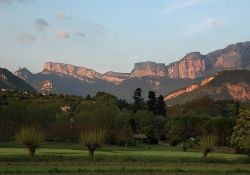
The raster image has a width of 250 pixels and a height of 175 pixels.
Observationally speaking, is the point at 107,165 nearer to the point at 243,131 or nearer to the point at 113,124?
the point at 243,131

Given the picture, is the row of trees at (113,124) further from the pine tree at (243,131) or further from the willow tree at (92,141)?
the willow tree at (92,141)

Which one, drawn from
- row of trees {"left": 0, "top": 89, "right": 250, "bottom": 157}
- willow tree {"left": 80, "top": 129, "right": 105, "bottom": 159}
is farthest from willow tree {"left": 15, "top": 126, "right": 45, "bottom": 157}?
row of trees {"left": 0, "top": 89, "right": 250, "bottom": 157}

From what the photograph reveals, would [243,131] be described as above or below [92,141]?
above

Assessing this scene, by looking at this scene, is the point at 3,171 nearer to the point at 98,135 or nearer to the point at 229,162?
the point at 98,135

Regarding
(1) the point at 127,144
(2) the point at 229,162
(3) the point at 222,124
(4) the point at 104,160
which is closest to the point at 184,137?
(3) the point at 222,124

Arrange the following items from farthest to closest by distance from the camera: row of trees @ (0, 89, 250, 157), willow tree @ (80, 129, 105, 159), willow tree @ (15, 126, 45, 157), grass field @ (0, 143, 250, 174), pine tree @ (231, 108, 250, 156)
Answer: row of trees @ (0, 89, 250, 157) < pine tree @ (231, 108, 250, 156) < willow tree @ (80, 129, 105, 159) < willow tree @ (15, 126, 45, 157) < grass field @ (0, 143, 250, 174)

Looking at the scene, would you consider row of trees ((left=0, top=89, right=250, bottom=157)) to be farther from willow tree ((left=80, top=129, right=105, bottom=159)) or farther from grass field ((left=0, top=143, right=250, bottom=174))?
willow tree ((left=80, top=129, right=105, bottom=159))

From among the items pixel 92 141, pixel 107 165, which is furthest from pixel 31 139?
pixel 107 165

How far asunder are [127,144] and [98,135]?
58072 millimetres

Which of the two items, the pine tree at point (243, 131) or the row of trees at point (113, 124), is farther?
the row of trees at point (113, 124)

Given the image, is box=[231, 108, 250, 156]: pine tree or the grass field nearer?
the grass field

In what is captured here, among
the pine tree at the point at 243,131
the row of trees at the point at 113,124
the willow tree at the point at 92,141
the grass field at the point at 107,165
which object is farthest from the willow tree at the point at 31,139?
the row of trees at the point at 113,124

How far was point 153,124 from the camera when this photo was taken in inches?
6964

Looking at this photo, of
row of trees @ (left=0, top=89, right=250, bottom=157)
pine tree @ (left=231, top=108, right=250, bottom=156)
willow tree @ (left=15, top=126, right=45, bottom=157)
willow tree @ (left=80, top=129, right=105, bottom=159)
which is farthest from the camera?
row of trees @ (left=0, top=89, right=250, bottom=157)
